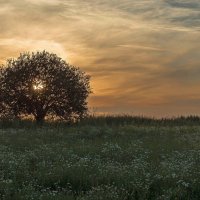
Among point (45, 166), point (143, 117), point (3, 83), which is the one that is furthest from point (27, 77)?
point (45, 166)

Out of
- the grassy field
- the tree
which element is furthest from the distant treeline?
the grassy field

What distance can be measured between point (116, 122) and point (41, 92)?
11.0 meters

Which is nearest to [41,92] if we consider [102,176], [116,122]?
[116,122]

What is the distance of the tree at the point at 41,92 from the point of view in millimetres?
62031

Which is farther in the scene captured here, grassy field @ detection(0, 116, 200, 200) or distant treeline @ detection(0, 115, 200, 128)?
distant treeline @ detection(0, 115, 200, 128)

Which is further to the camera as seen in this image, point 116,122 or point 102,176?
point 116,122

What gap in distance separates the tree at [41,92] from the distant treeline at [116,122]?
378cm

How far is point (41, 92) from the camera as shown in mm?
61594

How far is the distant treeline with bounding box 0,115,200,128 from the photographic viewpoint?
5447cm

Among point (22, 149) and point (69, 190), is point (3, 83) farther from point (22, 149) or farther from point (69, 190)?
point (69, 190)

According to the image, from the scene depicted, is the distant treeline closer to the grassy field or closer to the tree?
the tree

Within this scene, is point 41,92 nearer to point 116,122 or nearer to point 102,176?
point 116,122

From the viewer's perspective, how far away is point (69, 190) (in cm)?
1684

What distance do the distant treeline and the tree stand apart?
3781 mm
